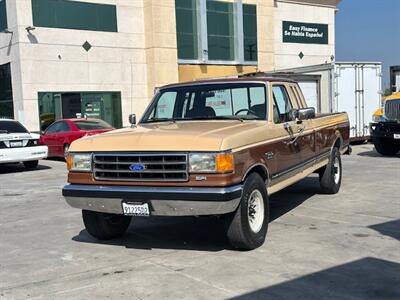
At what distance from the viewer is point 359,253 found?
587 centimetres

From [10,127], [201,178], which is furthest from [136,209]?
[10,127]

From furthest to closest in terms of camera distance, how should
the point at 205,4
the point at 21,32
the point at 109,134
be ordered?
the point at 205,4 → the point at 21,32 → the point at 109,134

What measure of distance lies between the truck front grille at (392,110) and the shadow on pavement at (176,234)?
846cm

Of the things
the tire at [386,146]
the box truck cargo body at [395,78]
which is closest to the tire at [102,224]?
the tire at [386,146]

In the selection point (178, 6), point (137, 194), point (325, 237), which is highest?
point (178, 6)

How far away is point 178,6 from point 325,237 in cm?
2694

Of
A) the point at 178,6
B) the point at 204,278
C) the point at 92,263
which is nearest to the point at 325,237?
the point at 204,278

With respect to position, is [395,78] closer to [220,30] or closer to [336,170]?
[336,170]

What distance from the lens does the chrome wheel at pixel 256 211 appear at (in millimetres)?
6180

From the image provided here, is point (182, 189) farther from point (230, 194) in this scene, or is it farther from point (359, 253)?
point (359, 253)

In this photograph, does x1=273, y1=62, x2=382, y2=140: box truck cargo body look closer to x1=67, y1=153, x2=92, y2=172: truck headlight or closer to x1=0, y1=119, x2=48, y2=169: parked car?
x1=0, y1=119, x2=48, y2=169: parked car

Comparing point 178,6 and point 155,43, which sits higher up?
point 178,6

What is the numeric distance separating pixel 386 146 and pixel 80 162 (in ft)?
39.7

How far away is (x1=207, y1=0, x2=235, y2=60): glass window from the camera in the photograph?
32.9 meters
